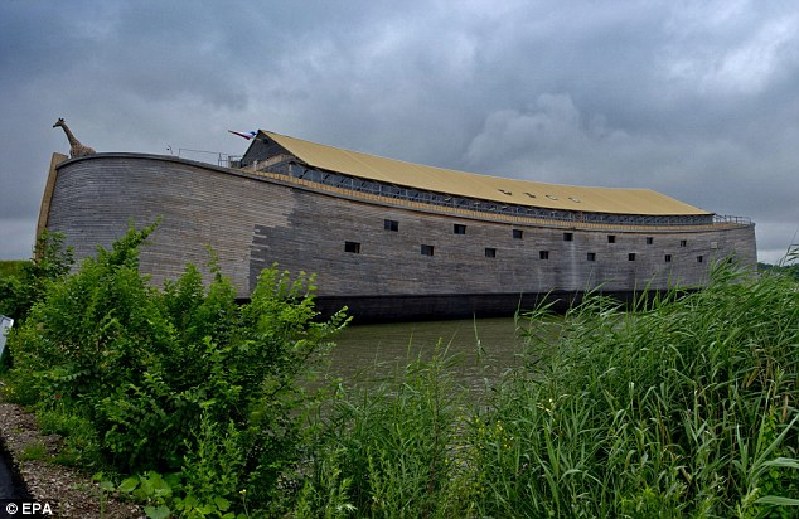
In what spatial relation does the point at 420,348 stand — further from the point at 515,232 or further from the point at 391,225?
the point at 515,232

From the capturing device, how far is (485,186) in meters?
32.4

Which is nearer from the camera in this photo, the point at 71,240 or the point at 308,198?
the point at 71,240

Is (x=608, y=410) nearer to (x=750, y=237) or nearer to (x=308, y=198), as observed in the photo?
(x=308, y=198)

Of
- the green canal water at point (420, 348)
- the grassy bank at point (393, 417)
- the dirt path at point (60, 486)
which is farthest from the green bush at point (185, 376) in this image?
the green canal water at point (420, 348)

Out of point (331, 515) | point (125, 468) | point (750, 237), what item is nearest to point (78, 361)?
point (125, 468)

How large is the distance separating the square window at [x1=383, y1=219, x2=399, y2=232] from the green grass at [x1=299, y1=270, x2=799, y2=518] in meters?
17.4

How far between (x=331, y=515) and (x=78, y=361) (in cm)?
218

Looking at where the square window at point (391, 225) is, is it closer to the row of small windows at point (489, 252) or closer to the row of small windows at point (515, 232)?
the row of small windows at point (515, 232)

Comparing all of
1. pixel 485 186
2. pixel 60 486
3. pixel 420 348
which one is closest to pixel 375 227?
pixel 420 348

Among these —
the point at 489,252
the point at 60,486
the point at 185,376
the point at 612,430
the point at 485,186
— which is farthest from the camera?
the point at 485,186

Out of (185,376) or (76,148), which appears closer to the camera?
(185,376)

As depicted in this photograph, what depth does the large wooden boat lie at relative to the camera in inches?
617

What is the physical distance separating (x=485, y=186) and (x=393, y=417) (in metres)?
30.1

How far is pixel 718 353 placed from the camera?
10.8 ft
